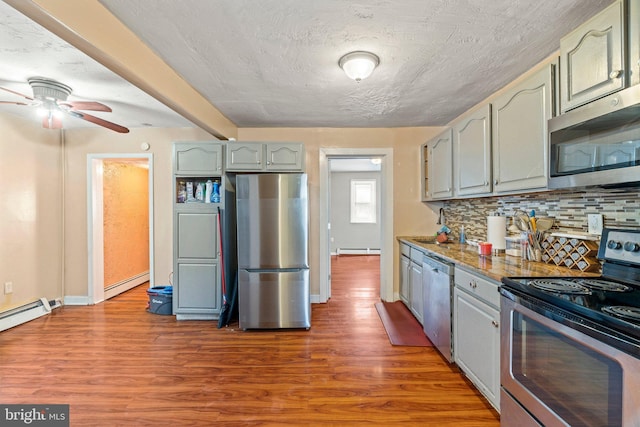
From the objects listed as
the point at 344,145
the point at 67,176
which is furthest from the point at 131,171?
the point at 344,145

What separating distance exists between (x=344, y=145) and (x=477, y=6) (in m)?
2.34

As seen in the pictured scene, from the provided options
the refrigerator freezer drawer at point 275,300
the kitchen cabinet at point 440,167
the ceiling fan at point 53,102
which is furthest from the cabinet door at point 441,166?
the ceiling fan at point 53,102

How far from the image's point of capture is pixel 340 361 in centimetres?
231

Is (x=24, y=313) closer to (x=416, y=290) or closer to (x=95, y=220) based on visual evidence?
(x=95, y=220)

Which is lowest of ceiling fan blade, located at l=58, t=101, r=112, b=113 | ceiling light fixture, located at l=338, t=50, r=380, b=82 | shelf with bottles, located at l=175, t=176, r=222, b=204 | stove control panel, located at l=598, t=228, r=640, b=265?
stove control panel, located at l=598, t=228, r=640, b=265

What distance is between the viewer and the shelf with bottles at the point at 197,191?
3.17m

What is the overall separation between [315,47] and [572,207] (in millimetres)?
2067

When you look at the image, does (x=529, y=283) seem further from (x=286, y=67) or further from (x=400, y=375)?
(x=286, y=67)

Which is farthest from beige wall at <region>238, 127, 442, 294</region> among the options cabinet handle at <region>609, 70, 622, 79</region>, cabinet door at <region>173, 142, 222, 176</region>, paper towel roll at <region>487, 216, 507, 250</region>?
cabinet handle at <region>609, 70, 622, 79</region>

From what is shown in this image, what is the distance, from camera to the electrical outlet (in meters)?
1.65

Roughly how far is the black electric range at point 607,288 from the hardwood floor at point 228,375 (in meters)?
0.96

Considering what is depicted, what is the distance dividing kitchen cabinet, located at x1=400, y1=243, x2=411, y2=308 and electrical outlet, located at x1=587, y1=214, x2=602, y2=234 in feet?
5.74

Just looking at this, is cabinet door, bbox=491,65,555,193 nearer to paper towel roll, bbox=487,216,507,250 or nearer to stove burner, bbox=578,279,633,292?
paper towel roll, bbox=487,216,507,250

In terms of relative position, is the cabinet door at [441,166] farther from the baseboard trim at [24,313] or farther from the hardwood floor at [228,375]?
the baseboard trim at [24,313]
